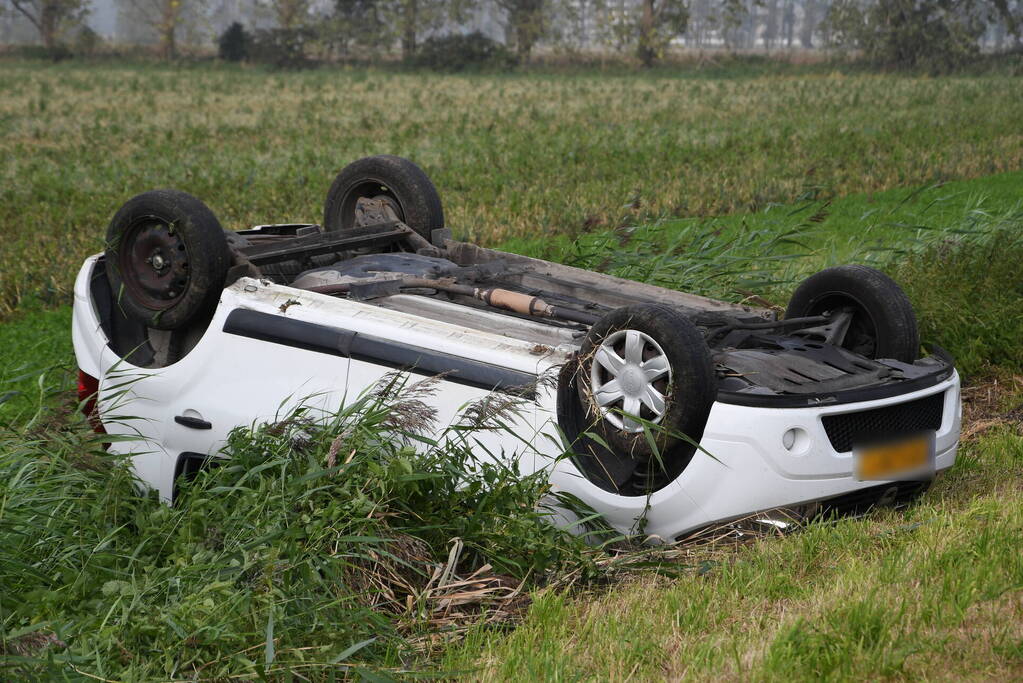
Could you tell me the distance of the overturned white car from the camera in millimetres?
4230

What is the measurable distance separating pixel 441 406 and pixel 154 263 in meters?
1.86

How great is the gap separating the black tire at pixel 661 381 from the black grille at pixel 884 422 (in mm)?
501

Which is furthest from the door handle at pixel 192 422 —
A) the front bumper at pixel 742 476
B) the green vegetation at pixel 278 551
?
the front bumper at pixel 742 476

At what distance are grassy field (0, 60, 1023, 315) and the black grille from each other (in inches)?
187

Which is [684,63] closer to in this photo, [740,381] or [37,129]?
[37,129]

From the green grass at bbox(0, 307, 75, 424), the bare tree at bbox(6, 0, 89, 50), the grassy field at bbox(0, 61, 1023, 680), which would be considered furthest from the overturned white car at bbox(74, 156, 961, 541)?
the bare tree at bbox(6, 0, 89, 50)

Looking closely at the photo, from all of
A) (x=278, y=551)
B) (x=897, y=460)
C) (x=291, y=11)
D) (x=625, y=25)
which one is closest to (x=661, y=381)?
(x=897, y=460)

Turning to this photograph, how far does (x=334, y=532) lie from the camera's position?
3773mm

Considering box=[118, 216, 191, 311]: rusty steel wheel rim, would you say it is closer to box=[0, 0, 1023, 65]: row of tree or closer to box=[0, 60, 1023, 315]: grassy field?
box=[0, 60, 1023, 315]: grassy field

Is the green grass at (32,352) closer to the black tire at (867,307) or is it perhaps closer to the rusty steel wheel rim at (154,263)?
the rusty steel wheel rim at (154,263)

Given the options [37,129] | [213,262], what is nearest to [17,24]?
[37,129]

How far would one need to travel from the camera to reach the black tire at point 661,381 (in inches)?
164

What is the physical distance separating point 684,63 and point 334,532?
61.2 metres

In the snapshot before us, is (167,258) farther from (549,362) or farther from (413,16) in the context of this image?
(413,16)
